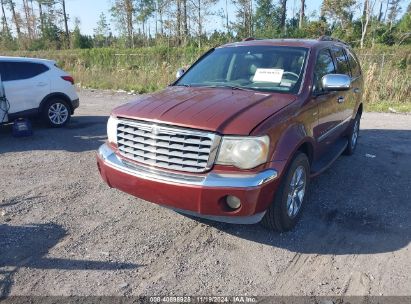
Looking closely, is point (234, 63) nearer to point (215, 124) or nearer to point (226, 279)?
point (215, 124)

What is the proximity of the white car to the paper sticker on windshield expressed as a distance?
5415 millimetres

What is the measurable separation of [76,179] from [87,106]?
22.7ft

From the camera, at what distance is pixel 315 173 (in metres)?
4.14

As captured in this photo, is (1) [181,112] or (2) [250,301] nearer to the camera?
(2) [250,301]

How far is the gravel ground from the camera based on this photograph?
2.96 metres

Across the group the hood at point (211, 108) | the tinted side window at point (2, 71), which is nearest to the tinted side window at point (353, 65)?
the hood at point (211, 108)

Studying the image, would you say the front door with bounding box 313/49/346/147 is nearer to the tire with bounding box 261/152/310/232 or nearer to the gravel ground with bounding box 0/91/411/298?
the tire with bounding box 261/152/310/232

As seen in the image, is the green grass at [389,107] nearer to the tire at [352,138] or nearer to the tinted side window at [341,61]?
the tire at [352,138]

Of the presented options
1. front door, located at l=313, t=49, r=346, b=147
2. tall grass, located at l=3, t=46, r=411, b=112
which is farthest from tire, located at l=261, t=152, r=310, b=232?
tall grass, located at l=3, t=46, r=411, b=112

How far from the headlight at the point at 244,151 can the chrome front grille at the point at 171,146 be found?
0.28ft

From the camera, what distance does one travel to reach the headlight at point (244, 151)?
10.1 feet

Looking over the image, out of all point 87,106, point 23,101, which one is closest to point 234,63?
point 23,101

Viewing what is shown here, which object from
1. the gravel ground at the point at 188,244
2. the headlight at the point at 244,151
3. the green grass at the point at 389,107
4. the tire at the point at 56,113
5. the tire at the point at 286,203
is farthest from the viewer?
Result: the green grass at the point at 389,107

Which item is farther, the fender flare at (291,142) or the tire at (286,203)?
the tire at (286,203)
